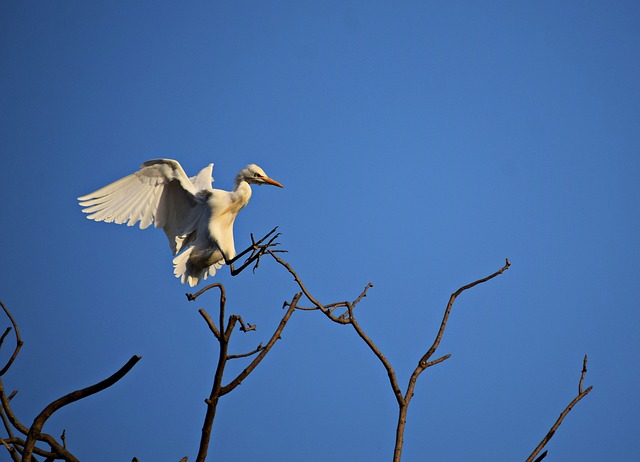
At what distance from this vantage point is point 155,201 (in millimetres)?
8352

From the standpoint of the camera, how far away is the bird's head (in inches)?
332

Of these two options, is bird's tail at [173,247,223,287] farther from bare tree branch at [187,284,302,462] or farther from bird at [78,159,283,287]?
bare tree branch at [187,284,302,462]

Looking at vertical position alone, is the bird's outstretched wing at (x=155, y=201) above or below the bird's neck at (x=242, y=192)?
below

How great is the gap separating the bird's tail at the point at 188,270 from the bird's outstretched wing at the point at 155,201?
11.2 inches

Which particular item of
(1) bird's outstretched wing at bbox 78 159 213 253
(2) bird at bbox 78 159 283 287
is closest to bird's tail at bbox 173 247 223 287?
(2) bird at bbox 78 159 283 287

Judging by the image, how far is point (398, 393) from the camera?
3.87 m

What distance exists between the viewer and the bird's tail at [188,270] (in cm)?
816

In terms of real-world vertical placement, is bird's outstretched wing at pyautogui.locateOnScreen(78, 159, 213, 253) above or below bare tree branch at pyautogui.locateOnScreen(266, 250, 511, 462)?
above

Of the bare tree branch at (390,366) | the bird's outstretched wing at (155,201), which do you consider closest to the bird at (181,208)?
the bird's outstretched wing at (155,201)

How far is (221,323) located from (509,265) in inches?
67.4

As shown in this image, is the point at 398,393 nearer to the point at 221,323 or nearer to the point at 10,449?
the point at 221,323

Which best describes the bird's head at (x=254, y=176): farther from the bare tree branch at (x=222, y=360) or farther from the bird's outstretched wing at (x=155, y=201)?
the bare tree branch at (x=222, y=360)

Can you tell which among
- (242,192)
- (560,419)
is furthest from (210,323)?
(242,192)

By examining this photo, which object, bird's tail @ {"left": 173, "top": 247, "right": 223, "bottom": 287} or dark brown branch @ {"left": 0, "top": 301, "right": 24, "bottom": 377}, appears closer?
dark brown branch @ {"left": 0, "top": 301, "right": 24, "bottom": 377}
